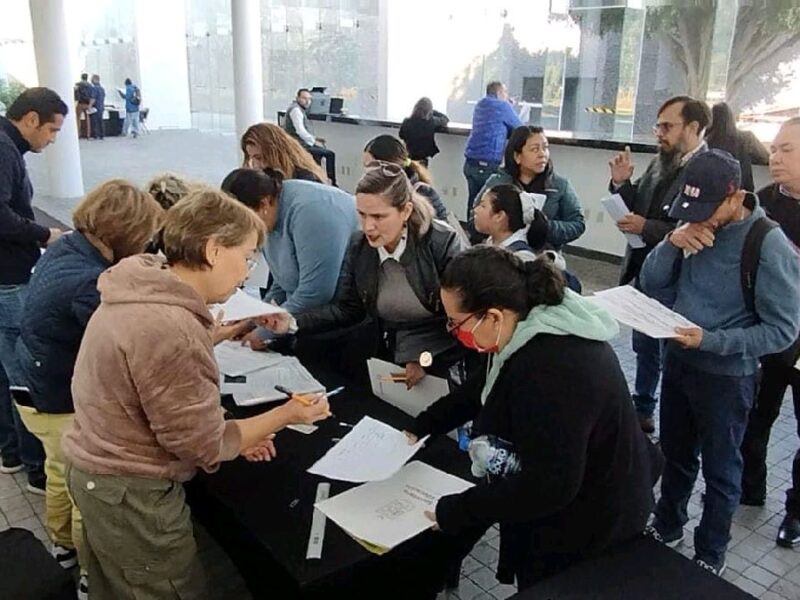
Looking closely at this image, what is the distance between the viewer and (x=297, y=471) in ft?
5.61

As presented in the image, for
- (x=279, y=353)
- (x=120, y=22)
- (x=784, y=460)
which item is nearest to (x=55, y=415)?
(x=279, y=353)

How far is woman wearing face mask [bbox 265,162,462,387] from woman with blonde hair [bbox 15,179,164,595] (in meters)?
0.54

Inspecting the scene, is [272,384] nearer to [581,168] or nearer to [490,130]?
[581,168]

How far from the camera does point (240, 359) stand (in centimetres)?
233

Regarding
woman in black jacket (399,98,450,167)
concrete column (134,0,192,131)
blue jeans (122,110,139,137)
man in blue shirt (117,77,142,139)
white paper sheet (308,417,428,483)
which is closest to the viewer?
white paper sheet (308,417,428,483)

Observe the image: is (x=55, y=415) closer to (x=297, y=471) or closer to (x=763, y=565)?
(x=297, y=471)

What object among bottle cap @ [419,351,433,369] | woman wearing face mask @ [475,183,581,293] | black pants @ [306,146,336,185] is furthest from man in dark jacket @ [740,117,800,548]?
black pants @ [306,146,336,185]

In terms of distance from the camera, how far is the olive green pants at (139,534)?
1471mm

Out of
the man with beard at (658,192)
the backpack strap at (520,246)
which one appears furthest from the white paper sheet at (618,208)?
the backpack strap at (520,246)

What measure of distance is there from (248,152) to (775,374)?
2.16 metres

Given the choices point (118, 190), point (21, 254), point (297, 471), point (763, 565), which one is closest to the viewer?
point (297, 471)

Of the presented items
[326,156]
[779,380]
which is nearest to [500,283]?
[779,380]

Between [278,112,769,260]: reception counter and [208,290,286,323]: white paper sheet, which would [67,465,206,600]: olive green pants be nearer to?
[208,290,286,323]: white paper sheet

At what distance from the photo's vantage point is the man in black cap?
6.25 ft
